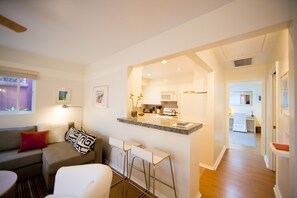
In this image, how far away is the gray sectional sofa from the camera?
1879mm

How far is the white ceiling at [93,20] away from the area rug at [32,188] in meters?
2.40

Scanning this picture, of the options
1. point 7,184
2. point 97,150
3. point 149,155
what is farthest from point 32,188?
point 149,155

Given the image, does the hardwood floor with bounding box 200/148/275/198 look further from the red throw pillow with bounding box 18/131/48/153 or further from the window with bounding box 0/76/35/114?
the window with bounding box 0/76/35/114

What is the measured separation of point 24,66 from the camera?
2.67 m

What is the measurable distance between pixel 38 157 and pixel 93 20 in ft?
8.15

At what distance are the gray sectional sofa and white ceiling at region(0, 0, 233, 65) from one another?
1829mm

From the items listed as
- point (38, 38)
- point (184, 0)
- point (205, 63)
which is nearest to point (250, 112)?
point (205, 63)

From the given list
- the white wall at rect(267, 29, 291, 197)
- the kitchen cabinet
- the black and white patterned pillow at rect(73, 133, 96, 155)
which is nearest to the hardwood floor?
the white wall at rect(267, 29, 291, 197)

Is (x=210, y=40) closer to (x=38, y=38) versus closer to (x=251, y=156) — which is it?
(x=38, y=38)

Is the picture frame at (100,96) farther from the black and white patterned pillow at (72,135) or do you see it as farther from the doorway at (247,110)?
the doorway at (247,110)

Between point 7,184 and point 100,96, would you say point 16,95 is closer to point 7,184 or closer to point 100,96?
point 100,96

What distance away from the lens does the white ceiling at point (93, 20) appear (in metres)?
1.29

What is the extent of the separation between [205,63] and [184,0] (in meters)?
1.25

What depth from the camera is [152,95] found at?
5.02m
